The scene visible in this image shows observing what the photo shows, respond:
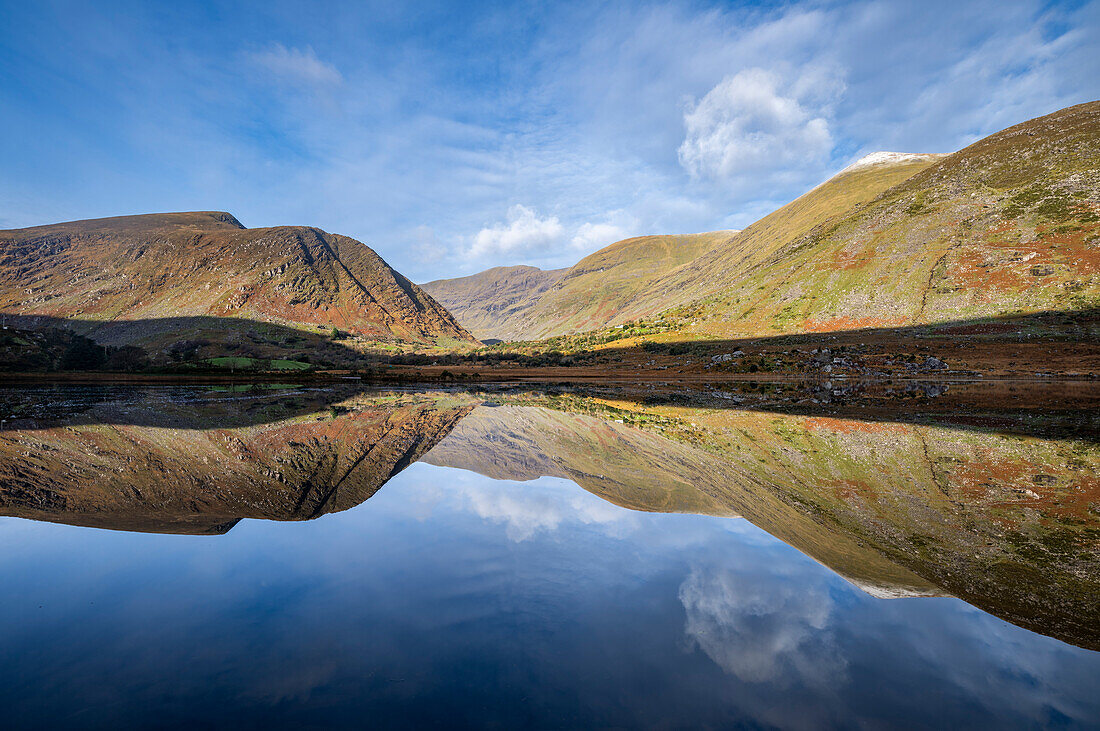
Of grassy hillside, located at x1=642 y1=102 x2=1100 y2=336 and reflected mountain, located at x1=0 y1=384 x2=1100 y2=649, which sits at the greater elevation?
grassy hillside, located at x1=642 y1=102 x2=1100 y2=336

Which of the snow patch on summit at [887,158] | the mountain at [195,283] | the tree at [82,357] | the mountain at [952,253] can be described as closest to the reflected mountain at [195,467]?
the tree at [82,357]

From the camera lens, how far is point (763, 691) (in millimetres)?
3596

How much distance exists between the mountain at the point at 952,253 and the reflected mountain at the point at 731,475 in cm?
5545

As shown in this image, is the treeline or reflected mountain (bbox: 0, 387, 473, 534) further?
the treeline

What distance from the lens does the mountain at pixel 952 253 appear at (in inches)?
2456

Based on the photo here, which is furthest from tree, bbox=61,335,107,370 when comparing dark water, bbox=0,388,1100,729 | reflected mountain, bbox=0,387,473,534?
dark water, bbox=0,388,1100,729

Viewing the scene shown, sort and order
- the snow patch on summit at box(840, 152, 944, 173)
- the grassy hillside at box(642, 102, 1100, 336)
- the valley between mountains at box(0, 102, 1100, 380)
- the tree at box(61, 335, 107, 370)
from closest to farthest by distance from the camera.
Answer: the valley between mountains at box(0, 102, 1100, 380)
the grassy hillside at box(642, 102, 1100, 336)
the tree at box(61, 335, 107, 370)
the snow patch on summit at box(840, 152, 944, 173)

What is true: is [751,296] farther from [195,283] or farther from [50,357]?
[195,283]

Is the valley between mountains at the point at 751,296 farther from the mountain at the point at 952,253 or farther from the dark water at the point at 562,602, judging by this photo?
the dark water at the point at 562,602

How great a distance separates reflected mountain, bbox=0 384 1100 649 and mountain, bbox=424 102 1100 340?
55451mm

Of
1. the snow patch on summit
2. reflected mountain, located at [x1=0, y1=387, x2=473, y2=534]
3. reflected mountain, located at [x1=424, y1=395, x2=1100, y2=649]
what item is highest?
the snow patch on summit

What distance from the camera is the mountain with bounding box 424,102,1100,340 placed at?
205 feet

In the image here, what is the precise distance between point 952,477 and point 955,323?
221 feet

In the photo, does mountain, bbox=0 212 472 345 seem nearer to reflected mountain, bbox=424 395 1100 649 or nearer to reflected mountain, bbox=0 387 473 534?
reflected mountain, bbox=0 387 473 534
